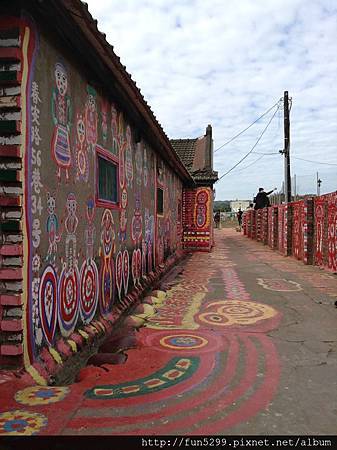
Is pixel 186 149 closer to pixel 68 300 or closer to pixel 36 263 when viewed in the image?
pixel 68 300

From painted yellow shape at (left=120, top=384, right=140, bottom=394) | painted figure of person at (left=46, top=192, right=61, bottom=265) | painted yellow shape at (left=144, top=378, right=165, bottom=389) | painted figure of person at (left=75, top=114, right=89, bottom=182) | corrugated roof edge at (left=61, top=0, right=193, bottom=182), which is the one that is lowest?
painted yellow shape at (left=144, top=378, right=165, bottom=389)

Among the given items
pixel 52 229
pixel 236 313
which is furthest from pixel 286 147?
pixel 52 229

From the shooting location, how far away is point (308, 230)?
36.2 feet

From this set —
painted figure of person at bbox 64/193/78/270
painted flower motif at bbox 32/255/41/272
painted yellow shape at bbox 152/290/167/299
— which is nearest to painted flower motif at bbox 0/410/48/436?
painted flower motif at bbox 32/255/41/272

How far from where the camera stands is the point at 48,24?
314 centimetres

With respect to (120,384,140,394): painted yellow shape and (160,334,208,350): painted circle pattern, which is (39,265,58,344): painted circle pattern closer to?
(120,384,140,394): painted yellow shape

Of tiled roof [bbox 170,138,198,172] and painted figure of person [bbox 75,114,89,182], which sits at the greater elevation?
tiled roof [bbox 170,138,198,172]

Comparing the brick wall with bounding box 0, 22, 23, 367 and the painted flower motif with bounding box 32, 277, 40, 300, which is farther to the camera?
the painted flower motif with bounding box 32, 277, 40, 300

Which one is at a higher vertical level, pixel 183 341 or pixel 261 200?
pixel 261 200

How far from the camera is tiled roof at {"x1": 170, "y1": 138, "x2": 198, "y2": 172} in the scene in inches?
685

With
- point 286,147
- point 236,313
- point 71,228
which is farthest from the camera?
point 286,147

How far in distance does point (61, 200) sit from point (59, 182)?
6.4 inches

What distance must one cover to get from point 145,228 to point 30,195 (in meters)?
4.58

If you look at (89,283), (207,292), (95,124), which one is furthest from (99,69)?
(207,292)
